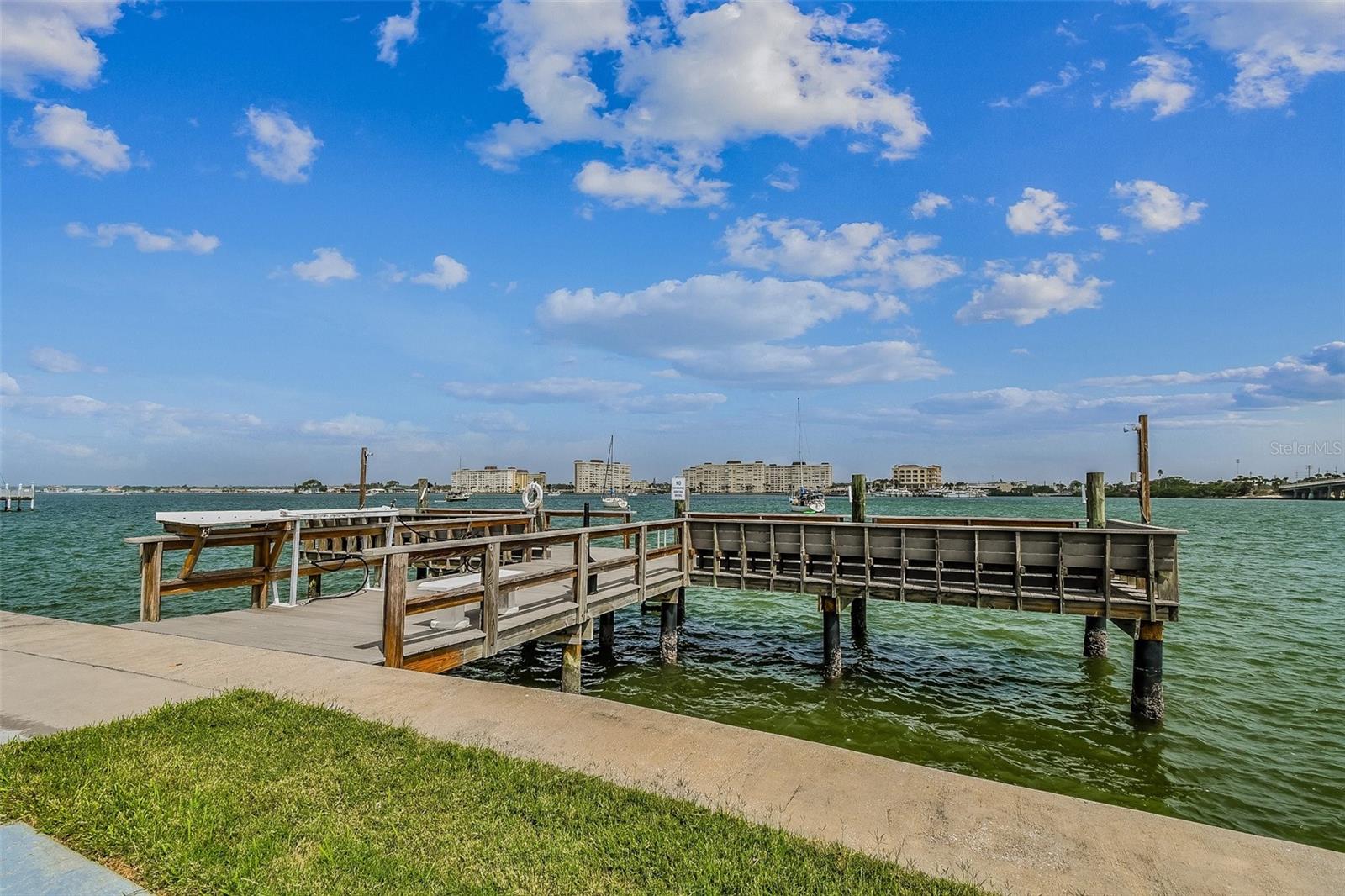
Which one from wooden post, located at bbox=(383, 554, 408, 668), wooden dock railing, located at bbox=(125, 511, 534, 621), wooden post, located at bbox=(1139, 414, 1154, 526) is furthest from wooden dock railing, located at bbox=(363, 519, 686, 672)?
wooden post, located at bbox=(1139, 414, 1154, 526)

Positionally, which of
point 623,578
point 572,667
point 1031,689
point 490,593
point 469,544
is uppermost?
point 469,544

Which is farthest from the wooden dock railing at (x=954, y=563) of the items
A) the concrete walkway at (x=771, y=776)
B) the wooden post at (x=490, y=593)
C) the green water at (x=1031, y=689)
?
the concrete walkway at (x=771, y=776)

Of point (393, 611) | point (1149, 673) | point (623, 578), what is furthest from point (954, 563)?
point (393, 611)

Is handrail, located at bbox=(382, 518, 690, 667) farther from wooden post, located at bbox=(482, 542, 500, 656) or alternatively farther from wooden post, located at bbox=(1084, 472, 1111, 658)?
wooden post, located at bbox=(1084, 472, 1111, 658)

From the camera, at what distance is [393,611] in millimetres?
6621

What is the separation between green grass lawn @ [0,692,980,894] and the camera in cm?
289

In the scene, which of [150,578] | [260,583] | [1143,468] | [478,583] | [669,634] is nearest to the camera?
[478,583]

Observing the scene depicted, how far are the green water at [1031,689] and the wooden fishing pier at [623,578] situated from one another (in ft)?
3.18

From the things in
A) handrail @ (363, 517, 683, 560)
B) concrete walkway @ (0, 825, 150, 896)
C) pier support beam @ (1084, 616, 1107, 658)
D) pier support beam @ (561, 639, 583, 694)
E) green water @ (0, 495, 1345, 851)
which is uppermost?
handrail @ (363, 517, 683, 560)

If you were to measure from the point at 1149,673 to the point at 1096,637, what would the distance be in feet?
13.3

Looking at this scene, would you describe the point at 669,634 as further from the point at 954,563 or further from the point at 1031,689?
the point at 1031,689

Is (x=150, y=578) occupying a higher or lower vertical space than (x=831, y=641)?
higher

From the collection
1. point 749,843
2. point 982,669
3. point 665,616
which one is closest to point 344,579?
point 665,616

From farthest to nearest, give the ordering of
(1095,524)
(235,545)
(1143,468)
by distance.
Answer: (1143,468)
(1095,524)
(235,545)
